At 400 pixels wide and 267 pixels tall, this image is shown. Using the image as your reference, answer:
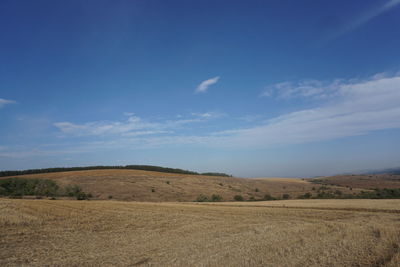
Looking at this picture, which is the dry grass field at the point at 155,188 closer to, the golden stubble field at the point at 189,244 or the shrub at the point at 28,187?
the shrub at the point at 28,187

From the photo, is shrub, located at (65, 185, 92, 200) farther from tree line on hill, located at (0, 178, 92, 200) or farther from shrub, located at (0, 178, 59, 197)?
shrub, located at (0, 178, 59, 197)

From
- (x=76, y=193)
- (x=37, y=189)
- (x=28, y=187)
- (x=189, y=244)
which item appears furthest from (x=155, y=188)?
(x=189, y=244)

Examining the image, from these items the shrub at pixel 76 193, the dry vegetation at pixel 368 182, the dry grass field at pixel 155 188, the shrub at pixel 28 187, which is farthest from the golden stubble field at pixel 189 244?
the dry vegetation at pixel 368 182

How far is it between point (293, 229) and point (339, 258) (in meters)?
5.34

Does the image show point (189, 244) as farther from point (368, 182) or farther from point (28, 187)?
point (368, 182)

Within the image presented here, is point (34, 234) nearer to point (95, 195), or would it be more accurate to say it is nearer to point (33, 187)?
point (95, 195)

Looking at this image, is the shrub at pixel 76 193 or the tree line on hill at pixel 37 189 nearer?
the shrub at pixel 76 193

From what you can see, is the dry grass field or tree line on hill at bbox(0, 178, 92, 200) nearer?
tree line on hill at bbox(0, 178, 92, 200)

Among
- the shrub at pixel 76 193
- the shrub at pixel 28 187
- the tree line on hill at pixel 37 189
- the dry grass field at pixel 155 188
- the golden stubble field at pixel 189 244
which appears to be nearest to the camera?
the golden stubble field at pixel 189 244

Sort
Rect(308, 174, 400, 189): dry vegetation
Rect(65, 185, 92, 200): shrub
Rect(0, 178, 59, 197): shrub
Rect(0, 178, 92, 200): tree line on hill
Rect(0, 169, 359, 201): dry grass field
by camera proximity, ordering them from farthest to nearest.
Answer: Rect(308, 174, 400, 189): dry vegetation → Rect(0, 169, 359, 201): dry grass field → Rect(0, 178, 59, 197): shrub → Rect(0, 178, 92, 200): tree line on hill → Rect(65, 185, 92, 200): shrub

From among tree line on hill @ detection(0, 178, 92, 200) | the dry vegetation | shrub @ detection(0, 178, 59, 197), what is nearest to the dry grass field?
tree line on hill @ detection(0, 178, 92, 200)

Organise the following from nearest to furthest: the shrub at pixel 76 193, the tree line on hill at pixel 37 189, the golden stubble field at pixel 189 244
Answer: the golden stubble field at pixel 189 244 < the shrub at pixel 76 193 < the tree line on hill at pixel 37 189

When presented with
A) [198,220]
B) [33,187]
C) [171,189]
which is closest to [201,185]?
[171,189]

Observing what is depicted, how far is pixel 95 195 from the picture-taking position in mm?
45219
